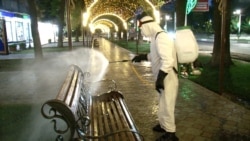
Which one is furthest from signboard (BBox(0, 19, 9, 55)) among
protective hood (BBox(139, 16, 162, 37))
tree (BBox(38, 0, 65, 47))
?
protective hood (BBox(139, 16, 162, 37))

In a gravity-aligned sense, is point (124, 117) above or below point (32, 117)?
above

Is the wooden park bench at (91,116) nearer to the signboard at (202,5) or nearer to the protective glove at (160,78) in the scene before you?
the protective glove at (160,78)

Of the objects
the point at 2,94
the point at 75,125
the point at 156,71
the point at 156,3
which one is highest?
the point at 156,3

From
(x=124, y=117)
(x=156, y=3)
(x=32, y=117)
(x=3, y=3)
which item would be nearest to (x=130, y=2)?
(x=156, y=3)

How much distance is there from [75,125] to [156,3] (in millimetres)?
18176

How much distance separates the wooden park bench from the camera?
3.78 m

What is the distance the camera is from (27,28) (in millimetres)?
39438

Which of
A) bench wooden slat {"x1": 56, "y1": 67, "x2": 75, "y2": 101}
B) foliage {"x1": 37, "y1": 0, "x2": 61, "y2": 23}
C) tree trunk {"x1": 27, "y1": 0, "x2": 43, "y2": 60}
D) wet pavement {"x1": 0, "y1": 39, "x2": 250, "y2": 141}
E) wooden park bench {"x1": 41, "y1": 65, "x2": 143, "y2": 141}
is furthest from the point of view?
foliage {"x1": 37, "y1": 0, "x2": 61, "y2": 23}

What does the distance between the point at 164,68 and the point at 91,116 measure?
5.37ft

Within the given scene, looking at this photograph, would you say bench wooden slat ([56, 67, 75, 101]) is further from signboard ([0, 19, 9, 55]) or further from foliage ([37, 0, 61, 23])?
foliage ([37, 0, 61, 23])

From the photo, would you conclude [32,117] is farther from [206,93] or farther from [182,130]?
[206,93]

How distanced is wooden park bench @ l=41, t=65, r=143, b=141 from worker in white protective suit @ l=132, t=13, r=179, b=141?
591 millimetres

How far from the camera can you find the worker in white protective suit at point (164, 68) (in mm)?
Answer: 4594

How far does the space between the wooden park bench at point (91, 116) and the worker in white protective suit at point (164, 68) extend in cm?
59
